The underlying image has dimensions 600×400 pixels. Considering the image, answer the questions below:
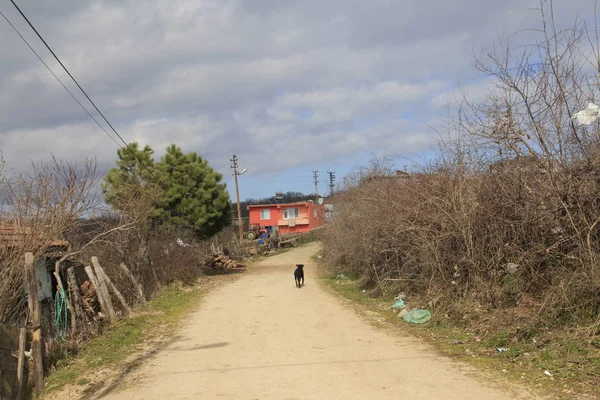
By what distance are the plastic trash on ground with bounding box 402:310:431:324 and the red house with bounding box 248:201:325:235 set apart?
172 feet

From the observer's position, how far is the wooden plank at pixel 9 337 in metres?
6.08

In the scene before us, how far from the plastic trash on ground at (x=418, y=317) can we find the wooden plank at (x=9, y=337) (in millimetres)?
6876

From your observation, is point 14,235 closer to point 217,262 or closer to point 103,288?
point 103,288

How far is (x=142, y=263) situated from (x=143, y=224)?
1.38 m

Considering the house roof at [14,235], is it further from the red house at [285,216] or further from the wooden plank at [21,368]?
the red house at [285,216]

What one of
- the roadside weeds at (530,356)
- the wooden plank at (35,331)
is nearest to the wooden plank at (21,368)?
the wooden plank at (35,331)

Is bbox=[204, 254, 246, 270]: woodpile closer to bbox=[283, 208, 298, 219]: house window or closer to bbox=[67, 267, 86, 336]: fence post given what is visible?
bbox=[67, 267, 86, 336]: fence post

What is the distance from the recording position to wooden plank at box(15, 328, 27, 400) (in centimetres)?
603

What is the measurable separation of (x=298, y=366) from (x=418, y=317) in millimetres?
3705

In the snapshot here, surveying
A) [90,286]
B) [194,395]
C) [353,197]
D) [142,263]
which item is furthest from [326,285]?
[194,395]

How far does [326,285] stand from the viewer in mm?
18359

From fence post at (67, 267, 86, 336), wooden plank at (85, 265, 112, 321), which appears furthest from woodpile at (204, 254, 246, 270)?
fence post at (67, 267, 86, 336)

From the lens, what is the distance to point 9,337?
617 cm

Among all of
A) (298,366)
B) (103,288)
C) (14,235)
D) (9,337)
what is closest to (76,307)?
(14,235)
